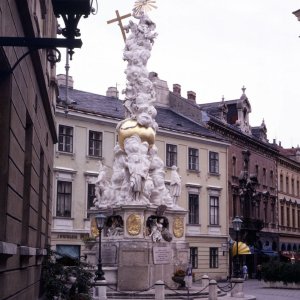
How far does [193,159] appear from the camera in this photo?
154 ft

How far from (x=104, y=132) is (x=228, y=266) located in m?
14.5

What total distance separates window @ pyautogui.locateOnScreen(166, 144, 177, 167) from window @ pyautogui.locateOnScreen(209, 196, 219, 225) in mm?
4554

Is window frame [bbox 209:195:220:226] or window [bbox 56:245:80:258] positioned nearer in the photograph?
window [bbox 56:245:80:258]

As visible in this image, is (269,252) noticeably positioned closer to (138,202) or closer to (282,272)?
(282,272)

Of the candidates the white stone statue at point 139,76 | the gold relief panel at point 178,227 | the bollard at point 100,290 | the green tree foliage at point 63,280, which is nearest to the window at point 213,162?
the white stone statue at point 139,76

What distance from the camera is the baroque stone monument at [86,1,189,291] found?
79.5ft

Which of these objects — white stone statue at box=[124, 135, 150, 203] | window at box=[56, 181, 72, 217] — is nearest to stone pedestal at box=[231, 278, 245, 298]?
white stone statue at box=[124, 135, 150, 203]

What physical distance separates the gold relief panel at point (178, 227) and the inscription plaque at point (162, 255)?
137 cm

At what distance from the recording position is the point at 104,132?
41.1 metres

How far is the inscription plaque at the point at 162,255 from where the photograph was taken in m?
24.4

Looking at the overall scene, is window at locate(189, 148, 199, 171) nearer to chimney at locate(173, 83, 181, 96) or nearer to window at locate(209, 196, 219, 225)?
window at locate(209, 196, 219, 225)

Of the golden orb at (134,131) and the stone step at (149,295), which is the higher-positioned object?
the golden orb at (134,131)

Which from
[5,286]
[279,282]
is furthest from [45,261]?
[279,282]

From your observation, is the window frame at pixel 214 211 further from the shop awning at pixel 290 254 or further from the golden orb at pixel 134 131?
the golden orb at pixel 134 131
